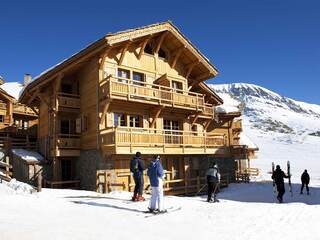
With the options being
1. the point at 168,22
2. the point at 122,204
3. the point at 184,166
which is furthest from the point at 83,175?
the point at 168,22

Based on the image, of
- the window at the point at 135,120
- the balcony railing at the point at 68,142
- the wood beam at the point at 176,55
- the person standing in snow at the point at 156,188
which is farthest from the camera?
the wood beam at the point at 176,55

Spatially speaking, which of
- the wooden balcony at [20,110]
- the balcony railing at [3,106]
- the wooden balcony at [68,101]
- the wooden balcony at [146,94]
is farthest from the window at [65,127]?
the wooden balcony at [20,110]

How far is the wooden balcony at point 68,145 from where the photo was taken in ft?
74.7

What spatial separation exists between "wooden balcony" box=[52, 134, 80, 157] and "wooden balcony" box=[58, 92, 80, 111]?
1892 millimetres

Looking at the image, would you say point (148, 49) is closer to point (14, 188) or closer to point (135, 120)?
point (135, 120)

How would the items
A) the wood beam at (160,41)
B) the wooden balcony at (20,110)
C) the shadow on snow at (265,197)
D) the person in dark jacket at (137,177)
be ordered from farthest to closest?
the wooden balcony at (20,110) → the wood beam at (160,41) → the shadow on snow at (265,197) → the person in dark jacket at (137,177)

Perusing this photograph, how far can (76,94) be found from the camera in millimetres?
24828

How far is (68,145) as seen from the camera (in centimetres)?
2316

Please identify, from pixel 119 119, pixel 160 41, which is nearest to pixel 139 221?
pixel 119 119

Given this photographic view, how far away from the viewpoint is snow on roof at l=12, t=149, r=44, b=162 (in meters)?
23.2

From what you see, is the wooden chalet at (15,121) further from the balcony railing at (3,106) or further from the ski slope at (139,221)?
the ski slope at (139,221)

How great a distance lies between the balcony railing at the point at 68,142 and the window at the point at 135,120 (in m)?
3.58

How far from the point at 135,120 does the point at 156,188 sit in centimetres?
1224

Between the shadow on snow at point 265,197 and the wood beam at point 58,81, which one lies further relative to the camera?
the wood beam at point 58,81
